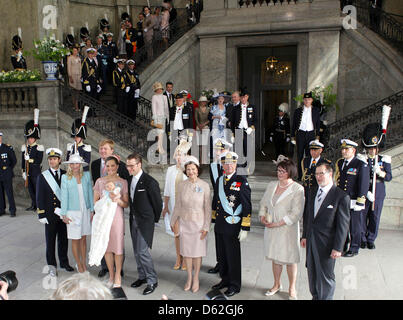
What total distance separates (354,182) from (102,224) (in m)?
4.36

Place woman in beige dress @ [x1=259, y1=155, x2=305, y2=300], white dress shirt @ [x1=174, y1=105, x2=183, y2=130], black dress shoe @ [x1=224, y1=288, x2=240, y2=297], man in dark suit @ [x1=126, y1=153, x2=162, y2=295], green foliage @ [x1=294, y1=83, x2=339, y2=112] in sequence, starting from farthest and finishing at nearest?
green foliage @ [x1=294, y1=83, x2=339, y2=112]
white dress shirt @ [x1=174, y1=105, x2=183, y2=130]
man in dark suit @ [x1=126, y1=153, x2=162, y2=295]
black dress shoe @ [x1=224, y1=288, x2=240, y2=297]
woman in beige dress @ [x1=259, y1=155, x2=305, y2=300]

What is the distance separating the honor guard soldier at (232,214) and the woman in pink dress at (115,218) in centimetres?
147

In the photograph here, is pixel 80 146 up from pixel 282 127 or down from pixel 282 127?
down

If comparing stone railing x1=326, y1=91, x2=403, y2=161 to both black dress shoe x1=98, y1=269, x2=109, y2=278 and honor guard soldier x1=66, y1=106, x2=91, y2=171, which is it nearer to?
honor guard soldier x1=66, y1=106, x2=91, y2=171

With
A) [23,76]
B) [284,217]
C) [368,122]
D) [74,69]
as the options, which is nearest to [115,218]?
[284,217]

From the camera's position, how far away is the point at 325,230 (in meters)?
4.72

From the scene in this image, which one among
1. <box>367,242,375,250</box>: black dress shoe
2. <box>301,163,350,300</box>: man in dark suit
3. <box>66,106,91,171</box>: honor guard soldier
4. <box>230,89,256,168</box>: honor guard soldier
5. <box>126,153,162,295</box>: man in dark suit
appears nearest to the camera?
<box>301,163,350,300</box>: man in dark suit

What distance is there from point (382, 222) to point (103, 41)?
12319 mm

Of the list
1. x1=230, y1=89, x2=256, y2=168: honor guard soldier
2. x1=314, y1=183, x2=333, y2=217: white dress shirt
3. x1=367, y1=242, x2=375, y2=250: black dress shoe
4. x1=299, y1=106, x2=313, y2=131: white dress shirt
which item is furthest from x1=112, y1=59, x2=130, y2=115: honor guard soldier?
x1=314, y1=183, x2=333, y2=217: white dress shirt

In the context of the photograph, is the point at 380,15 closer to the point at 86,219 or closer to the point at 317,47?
the point at 317,47

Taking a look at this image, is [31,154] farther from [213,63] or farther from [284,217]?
[284,217]

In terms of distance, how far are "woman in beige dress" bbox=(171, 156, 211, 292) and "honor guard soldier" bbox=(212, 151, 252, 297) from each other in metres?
0.19

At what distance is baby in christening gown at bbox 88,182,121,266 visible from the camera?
5555 millimetres

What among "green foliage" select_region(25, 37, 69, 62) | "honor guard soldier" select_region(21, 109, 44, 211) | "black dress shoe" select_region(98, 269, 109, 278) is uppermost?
"green foliage" select_region(25, 37, 69, 62)
